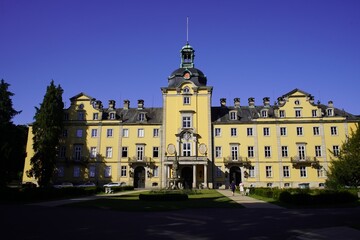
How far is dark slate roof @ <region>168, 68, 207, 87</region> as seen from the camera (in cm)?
5475

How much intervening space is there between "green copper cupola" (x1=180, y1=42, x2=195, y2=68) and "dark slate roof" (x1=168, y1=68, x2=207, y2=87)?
194 cm

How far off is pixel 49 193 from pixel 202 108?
31620 mm

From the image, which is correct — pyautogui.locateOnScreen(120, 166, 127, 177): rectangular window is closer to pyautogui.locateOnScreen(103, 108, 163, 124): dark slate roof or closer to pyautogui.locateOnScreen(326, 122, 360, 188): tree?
pyautogui.locateOnScreen(103, 108, 163, 124): dark slate roof

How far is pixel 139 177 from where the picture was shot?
172 ft

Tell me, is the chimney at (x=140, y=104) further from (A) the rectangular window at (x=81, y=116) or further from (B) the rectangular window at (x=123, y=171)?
(B) the rectangular window at (x=123, y=171)

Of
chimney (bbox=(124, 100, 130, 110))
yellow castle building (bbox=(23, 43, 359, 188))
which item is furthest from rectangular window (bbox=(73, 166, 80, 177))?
chimney (bbox=(124, 100, 130, 110))

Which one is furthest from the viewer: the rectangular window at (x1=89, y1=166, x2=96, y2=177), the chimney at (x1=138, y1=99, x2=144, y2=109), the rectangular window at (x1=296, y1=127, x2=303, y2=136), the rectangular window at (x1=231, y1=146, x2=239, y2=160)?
the chimney at (x1=138, y1=99, x2=144, y2=109)

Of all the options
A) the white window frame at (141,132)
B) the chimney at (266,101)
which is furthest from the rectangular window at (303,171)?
the white window frame at (141,132)

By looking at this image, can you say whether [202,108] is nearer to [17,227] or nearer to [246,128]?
[246,128]

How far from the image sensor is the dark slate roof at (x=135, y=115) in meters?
54.1

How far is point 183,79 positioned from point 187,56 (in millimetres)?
6180

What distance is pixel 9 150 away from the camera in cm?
3972

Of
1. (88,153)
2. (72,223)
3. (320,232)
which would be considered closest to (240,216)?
(320,232)

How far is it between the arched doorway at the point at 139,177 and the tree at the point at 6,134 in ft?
63.4
